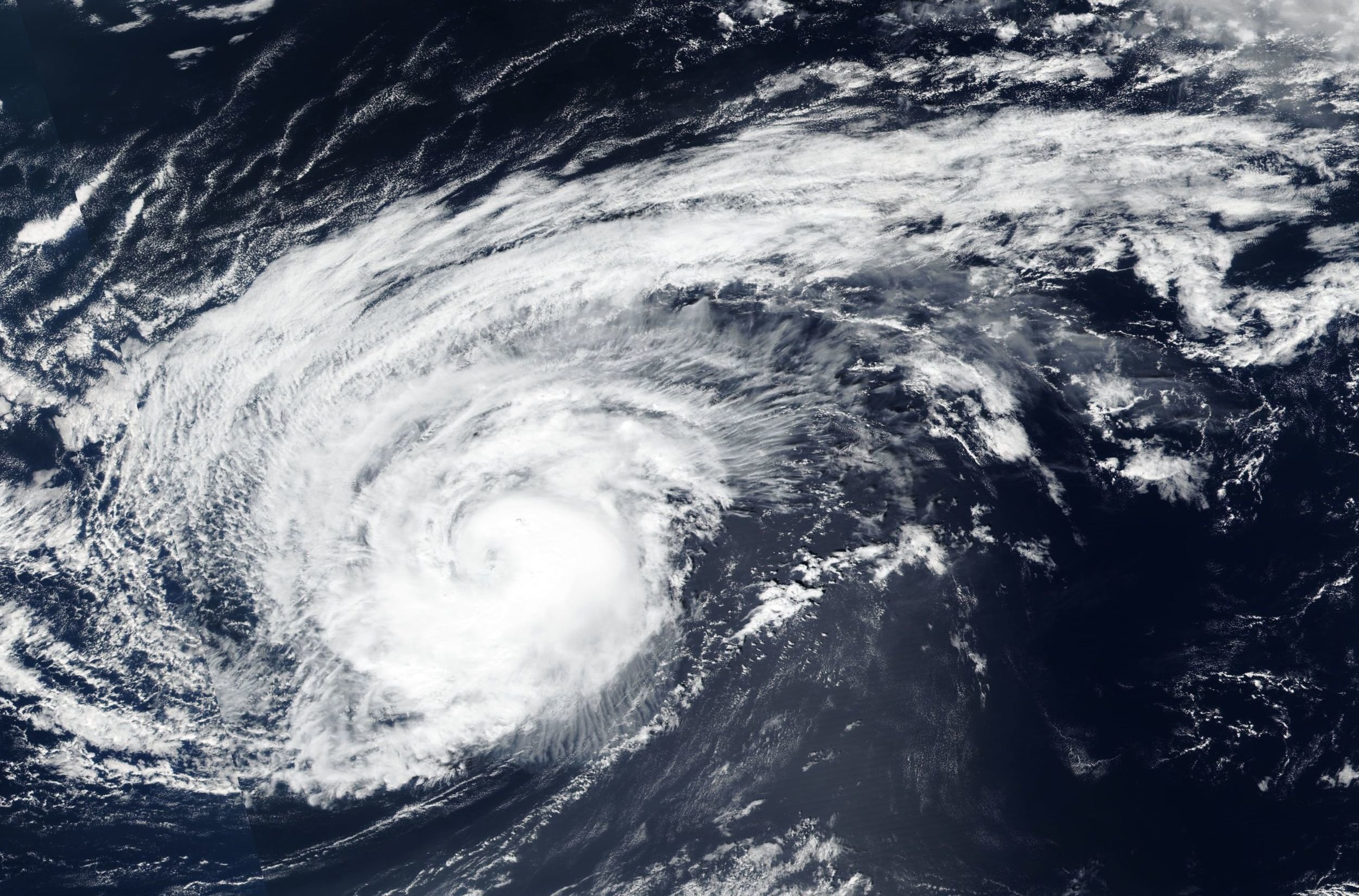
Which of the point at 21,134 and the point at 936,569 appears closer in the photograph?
the point at 936,569

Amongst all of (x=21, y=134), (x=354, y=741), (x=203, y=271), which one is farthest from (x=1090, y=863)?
(x=21, y=134)

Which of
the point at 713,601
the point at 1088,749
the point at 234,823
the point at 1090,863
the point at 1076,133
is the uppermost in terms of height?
the point at 1076,133

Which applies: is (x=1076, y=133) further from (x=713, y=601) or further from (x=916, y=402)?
(x=713, y=601)

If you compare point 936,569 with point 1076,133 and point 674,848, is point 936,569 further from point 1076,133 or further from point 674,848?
point 1076,133

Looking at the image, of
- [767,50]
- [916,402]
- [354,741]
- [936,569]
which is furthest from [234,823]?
[767,50]

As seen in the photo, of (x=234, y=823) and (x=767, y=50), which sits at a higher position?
(x=767, y=50)

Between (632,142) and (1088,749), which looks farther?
(632,142)

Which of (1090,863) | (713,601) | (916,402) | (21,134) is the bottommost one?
(1090,863)

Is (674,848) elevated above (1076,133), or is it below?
below
